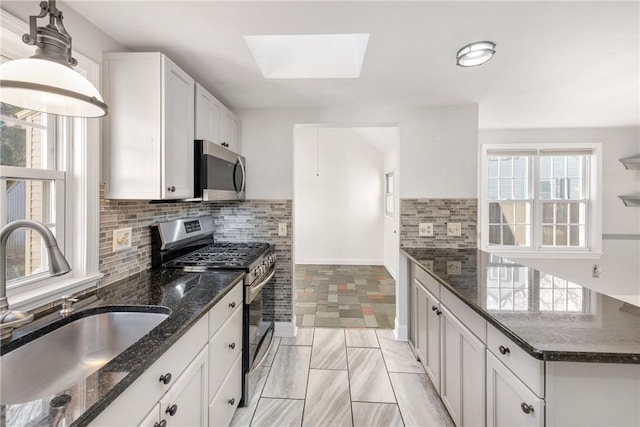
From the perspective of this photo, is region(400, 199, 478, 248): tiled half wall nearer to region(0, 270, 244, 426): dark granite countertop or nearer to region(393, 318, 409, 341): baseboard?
region(393, 318, 409, 341): baseboard

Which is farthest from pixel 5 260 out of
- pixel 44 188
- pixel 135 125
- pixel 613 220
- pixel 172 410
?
pixel 613 220

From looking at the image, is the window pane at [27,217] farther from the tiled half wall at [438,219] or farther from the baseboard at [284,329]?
the tiled half wall at [438,219]

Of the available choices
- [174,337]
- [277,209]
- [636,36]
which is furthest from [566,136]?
[174,337]

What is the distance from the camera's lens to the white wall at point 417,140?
272cm

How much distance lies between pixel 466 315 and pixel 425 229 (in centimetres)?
136

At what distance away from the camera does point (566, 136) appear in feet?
12.5

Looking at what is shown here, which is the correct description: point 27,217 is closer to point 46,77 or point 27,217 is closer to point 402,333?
point 46,77

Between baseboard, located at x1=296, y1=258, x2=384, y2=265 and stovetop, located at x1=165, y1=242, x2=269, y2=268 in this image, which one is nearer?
stovetop, located at x1=165, y1=242, x2=269, y2=268

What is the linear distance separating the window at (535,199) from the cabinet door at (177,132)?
368 centimetres

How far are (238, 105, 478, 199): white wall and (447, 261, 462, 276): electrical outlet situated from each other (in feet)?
2.69

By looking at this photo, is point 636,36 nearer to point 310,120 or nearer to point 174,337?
point 310,120

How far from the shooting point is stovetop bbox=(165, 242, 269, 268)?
195 centimetres

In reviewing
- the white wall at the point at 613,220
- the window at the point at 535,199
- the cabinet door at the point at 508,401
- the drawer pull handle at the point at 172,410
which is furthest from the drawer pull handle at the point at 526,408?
the white wall at the point at 613,220

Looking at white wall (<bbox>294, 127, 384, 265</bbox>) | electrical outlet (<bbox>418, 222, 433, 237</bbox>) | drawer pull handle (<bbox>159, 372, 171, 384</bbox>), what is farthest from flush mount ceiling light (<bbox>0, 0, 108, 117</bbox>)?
white wall (<bbox>294, 127, 384, 265</bbox>)
